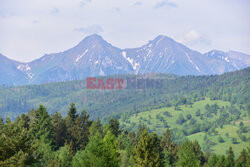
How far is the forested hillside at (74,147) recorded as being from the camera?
134 feet

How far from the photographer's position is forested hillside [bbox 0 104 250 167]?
134 ft

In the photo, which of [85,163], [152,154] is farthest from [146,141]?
[85,163]

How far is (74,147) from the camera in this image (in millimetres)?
95812

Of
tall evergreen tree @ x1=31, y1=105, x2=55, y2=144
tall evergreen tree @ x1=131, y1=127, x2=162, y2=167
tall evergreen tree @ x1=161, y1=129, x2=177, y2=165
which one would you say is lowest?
tall evergreen tree @ x1=161, y1=129, x2=177, y2=165

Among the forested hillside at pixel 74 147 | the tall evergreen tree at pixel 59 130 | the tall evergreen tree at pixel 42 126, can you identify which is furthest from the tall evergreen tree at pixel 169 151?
the tall evergreen tree at pixel 42 126

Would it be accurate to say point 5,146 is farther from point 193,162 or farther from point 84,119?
point 84,119

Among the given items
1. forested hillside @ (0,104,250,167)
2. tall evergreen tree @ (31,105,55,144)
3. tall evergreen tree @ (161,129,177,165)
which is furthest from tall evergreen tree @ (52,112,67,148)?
tall evergreen tree @ (161,129,177,165)

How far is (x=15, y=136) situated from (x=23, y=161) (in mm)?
4214

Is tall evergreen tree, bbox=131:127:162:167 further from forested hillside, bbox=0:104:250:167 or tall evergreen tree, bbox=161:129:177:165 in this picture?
tall evergreen tree, bbox=161:129:177:165

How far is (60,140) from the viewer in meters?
94.1

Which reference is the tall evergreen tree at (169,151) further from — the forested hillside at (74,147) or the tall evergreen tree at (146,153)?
the tall evergreen tree at (146,153)

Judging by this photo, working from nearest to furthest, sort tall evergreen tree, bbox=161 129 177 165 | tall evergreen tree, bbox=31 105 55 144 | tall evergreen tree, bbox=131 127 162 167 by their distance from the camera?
1. tall evergreen tree, bbox=131 127 162 167
2. tall evergreen tree, bbox=31 105 55 144
3. tall evergreen tree, bbox=161 129 177 165

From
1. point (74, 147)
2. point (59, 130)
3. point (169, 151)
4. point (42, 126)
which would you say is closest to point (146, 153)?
point (42, 126)

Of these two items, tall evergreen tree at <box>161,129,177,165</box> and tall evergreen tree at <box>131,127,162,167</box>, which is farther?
tall evergreen tree at <box>161,129,177,165</box>
